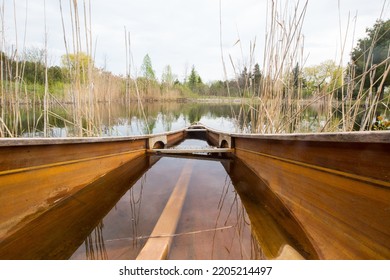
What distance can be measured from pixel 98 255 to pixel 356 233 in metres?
1.08

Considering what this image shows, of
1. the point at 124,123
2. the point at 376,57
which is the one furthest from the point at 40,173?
the point at 376,57

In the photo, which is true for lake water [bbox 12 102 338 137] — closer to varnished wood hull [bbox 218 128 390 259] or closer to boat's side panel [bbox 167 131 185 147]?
boat's side panel [bbox 167 131 185 147]

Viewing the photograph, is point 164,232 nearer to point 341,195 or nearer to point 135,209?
point 135,209

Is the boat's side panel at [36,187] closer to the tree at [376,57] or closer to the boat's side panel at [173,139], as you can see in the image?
the tree at [376,57]

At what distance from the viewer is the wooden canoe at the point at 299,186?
729 millimetres

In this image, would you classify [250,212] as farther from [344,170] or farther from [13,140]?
[13,140]

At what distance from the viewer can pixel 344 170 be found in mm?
854

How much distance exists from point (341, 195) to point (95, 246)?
114cm

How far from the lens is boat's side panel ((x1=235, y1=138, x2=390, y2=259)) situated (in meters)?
0.71

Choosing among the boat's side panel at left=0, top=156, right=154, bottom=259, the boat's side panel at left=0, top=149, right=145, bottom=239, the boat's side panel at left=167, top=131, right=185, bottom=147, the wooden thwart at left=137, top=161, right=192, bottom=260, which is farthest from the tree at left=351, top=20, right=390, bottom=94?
the boat's side panel at left=167, top=131, right=185, bottom=147

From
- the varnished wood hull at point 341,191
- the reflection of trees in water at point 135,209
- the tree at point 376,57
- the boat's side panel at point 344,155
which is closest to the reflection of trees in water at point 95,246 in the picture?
the reflection of trees in water at point 135,209

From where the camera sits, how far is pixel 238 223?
1250mm

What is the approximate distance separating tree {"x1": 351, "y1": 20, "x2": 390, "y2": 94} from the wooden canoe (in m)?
0.50

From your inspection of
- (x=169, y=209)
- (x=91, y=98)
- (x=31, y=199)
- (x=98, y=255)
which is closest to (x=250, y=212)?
(x=169, y=209)
